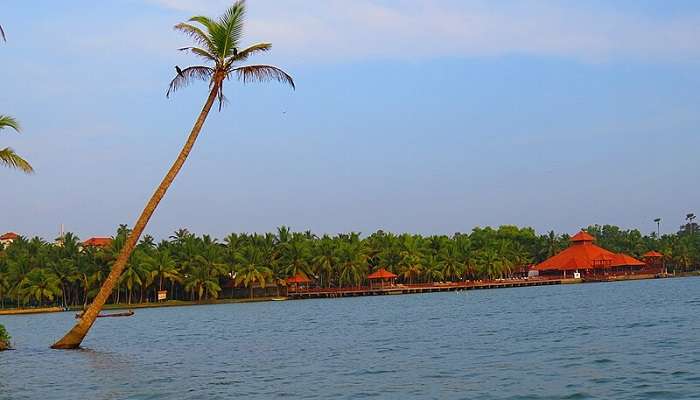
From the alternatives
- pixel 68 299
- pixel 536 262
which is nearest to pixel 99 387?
pixel 68 299

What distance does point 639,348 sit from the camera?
101 feet

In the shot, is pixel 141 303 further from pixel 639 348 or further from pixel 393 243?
pixel 639 348

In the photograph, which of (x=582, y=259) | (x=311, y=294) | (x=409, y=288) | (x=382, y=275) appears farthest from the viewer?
(x=582, y=259)

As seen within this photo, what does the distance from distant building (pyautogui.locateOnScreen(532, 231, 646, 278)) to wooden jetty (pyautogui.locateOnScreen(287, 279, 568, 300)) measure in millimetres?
6184

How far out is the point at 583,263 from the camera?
501ft

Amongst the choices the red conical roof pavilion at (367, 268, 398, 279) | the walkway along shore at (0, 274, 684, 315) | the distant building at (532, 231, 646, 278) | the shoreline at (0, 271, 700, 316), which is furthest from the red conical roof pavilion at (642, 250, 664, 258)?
the red conical roof pavilion at (367, 268, 398, 279)

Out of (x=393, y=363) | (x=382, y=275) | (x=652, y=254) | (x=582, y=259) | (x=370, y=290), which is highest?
(x=652, y=254)

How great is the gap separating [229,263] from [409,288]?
96.1 feet

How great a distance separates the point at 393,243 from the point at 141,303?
43694mm

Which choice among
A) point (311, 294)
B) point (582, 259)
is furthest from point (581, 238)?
point (311, 294)

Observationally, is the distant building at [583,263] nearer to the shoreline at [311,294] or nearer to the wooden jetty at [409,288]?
the shoreline at [311,294]

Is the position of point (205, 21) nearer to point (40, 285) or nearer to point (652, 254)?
point (40, 285)

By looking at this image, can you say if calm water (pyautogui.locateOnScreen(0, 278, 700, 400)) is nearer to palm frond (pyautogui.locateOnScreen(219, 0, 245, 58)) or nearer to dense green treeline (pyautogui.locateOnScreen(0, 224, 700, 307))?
palm frond (pyautogui.locateOnScreen(219, 0, 245, 58))

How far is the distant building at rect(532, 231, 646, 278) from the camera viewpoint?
153325 millimetres
